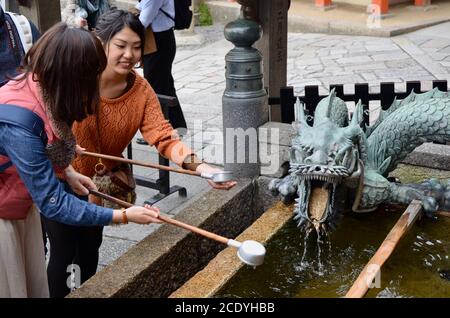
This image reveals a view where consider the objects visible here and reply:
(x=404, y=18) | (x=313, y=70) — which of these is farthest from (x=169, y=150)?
(x=404, y=18)

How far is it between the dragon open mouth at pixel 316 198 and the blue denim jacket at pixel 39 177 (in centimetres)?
116

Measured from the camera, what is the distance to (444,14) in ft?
40.6

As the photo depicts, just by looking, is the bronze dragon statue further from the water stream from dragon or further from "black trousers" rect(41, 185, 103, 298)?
"black trousers" rect(41, 185, 103, 298)

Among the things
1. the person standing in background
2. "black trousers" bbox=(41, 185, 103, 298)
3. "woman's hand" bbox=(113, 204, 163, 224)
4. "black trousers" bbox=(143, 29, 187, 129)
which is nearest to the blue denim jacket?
"woman's hand" bbox=(113, 204, 163, 224)

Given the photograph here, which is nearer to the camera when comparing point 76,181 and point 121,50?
point 76,181

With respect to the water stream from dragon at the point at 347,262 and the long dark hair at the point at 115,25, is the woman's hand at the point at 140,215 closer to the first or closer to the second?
the water stream from dragon at the point at 347,262

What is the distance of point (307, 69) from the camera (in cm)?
969

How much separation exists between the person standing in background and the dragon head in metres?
2.90

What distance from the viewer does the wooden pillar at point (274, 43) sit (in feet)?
17.1

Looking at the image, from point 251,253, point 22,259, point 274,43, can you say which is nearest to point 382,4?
point 274,43

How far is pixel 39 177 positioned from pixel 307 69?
25.3 feet

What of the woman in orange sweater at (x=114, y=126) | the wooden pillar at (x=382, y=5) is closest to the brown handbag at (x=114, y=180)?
the woman in orange sweater at (x=114, y=126)

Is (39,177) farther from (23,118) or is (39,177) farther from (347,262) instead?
(347,262)

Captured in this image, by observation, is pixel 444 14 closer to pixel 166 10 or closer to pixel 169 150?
pixel 166 10
